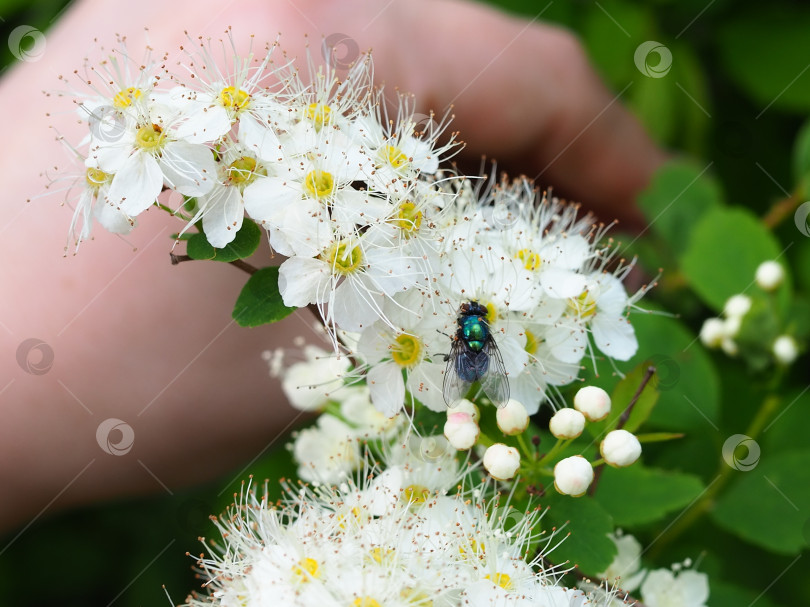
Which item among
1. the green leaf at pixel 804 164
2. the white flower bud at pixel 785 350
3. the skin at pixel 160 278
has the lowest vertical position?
the skin at pixel 160 278

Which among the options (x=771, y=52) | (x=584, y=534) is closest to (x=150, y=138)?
(x=584, y=534)

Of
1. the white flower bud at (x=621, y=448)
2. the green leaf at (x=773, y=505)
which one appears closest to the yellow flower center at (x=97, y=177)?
the white flower bud at (x=621, y=448)

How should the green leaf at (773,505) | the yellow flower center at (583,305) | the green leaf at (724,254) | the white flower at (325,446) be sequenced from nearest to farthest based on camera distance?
the yellow flower center at (583,305), the white flower at (325,446), the green leaf at (773,505), the green leaf at (724,254)

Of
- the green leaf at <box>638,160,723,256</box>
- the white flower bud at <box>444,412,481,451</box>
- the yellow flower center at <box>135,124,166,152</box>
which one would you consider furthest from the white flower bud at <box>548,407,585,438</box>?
the green leaf at <box>638,160,723,256</box>

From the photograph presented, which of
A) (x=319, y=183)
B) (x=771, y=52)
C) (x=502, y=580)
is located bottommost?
(x=502, y=580)

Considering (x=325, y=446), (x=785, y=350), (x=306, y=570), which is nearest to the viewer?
(x=306, y=570)

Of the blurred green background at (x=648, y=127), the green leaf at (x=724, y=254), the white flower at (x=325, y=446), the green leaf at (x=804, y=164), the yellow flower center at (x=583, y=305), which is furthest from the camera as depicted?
the blurred green background at (x=648, y=127)

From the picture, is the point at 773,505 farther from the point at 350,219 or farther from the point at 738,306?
the point at 350,219

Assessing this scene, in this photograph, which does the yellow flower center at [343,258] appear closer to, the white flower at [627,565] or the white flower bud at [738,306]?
the white flower at [627,565]
